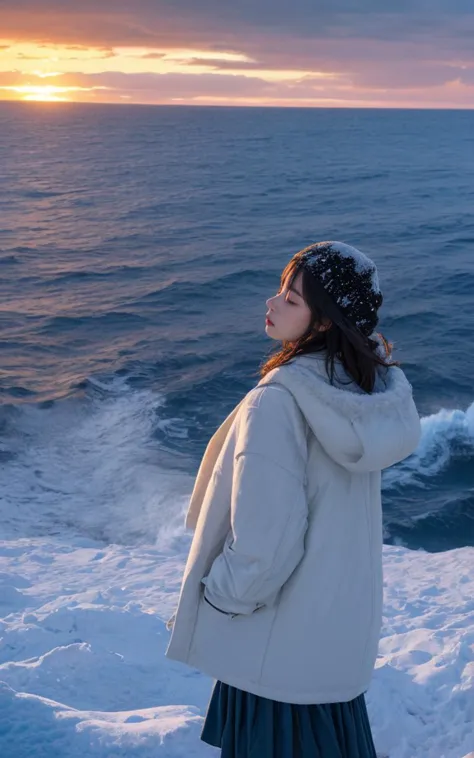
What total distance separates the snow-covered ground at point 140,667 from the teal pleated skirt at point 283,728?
1.05 meters

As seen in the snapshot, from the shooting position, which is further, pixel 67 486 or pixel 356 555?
pixel 67 486

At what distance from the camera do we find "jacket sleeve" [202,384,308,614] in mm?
1791

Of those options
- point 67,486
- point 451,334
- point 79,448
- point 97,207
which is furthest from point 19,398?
point 97,207

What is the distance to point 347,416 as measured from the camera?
1.85 metres

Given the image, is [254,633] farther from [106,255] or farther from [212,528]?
[106,255]

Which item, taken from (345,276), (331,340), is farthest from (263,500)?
(345,276)

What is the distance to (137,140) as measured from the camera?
298 feet

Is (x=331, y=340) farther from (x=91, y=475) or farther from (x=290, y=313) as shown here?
(x=91, y=475)

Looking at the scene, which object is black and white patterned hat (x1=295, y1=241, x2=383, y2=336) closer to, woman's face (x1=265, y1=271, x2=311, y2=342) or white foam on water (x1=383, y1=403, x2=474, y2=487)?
woman's face (x1=265, y1=271, x2=311, y2=342)

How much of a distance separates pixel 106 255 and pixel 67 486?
65.3ft

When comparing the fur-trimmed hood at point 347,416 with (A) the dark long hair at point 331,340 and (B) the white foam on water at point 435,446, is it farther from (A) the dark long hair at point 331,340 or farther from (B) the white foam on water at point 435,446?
(B) the white foam on water at point 435,446

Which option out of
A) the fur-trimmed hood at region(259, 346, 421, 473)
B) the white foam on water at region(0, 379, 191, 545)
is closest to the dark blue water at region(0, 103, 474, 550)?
the white foam on water at region(0, 379, 191, 545)

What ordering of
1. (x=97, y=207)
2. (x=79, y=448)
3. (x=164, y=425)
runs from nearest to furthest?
(x=79, y=448) < (x=164, y=425) < (x=97, y=207)

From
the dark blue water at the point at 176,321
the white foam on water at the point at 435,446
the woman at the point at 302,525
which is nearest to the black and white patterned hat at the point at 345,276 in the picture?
the woman at the point at 302,525
